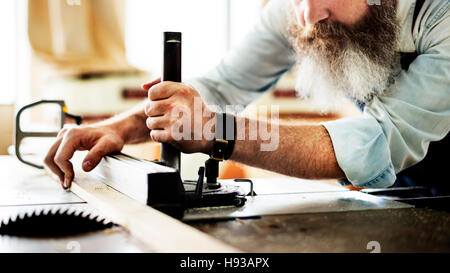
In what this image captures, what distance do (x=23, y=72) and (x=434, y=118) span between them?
3.12 meters

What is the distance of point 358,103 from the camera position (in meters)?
1.59

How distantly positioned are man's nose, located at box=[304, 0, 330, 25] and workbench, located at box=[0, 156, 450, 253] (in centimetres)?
65

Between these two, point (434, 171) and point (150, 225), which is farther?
point (434, 171)

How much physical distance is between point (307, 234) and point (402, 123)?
0.55m

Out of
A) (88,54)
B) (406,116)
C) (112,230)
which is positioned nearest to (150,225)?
(112,230)

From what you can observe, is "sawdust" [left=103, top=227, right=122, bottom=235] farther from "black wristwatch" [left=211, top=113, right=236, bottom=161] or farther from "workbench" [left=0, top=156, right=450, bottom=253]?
"black wristwatch" [left=211, top=113, right=236, bottom=161]

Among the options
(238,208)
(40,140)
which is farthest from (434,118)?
(40,140)

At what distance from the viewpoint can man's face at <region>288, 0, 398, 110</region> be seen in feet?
4.48

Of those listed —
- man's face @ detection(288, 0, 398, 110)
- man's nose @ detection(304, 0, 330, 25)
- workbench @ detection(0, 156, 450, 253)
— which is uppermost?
man's nose @ detection(304, 0, 330, 25)

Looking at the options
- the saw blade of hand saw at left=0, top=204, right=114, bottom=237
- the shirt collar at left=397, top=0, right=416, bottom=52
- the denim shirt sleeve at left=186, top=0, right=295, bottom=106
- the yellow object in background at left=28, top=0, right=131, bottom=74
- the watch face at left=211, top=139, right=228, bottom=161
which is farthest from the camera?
the yellow object in background at left=28, top=0, right=131, bottom=74

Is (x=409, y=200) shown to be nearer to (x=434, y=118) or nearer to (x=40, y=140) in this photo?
(x=434, y=118)

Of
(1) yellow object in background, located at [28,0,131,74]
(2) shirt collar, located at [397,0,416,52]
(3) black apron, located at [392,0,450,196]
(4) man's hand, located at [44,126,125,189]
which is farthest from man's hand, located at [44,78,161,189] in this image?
(1) yellow object in background, located at [28,0,131,74]

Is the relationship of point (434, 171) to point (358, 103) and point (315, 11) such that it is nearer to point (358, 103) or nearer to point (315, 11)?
point (358, 103)

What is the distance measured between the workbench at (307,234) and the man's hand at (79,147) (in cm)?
17
